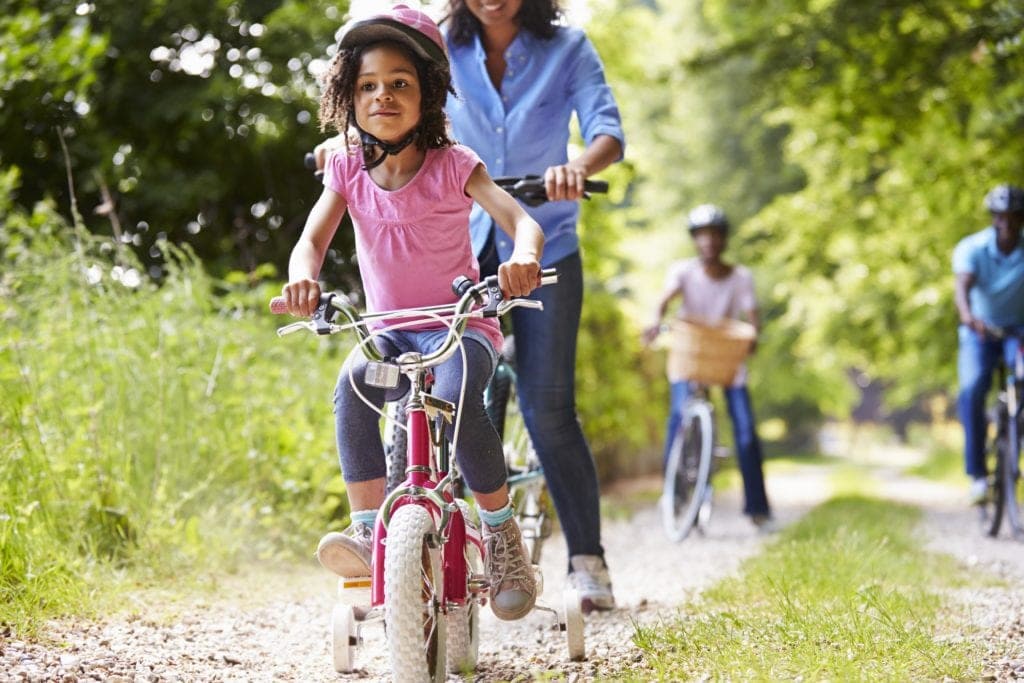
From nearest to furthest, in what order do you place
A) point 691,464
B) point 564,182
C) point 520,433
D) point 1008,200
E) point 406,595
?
point 406,595 < point 564,182 < point 520,433 < point 1008,200 < point 691,464

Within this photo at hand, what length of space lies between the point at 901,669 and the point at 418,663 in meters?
1.16

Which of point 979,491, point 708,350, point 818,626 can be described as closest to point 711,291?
point 708,350

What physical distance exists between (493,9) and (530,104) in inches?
13.2

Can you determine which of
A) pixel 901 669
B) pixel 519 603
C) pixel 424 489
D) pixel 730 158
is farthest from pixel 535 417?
pixel 730 158

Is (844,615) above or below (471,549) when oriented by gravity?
below

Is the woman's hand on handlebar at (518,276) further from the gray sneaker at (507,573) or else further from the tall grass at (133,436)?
the tall grass at (133,436)

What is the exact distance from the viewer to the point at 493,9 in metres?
3.97

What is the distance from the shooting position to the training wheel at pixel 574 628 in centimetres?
339

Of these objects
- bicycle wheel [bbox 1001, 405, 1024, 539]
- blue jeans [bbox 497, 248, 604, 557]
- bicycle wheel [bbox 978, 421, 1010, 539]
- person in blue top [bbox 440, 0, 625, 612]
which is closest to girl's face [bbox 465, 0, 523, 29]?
person in blue top [bbox 440, 0, 625, 612]

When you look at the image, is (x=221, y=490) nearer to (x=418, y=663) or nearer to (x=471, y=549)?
(x=471, y=549)

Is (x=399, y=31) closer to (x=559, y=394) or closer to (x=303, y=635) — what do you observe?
(x=559, y=394)

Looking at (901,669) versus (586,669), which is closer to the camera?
(901,669)

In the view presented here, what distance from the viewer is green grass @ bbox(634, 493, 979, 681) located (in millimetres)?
2973

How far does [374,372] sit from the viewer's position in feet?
9.46
